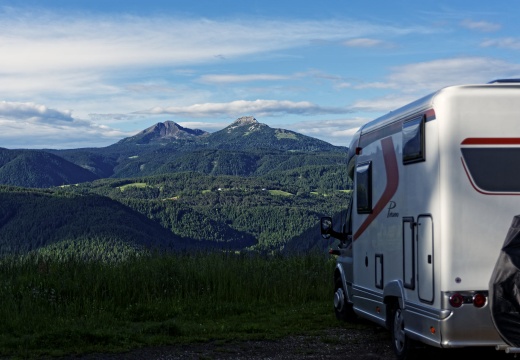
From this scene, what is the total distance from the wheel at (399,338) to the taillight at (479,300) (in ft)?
4.47

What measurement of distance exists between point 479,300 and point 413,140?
190cm

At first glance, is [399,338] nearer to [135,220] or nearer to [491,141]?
[491,141]

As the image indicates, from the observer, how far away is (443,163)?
7.46m

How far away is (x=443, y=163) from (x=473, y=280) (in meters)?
1.18

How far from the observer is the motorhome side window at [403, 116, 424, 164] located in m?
7.95

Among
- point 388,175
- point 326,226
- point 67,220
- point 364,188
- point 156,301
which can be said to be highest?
point 388,175

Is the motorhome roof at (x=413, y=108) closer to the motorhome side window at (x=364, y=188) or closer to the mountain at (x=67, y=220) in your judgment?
the motorhome side window at (x=364, y=188)

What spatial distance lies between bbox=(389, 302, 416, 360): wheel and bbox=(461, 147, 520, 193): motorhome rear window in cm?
194

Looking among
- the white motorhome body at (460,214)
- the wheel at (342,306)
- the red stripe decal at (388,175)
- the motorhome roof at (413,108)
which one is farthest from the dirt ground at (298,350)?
the motorhome roof at (413,108)

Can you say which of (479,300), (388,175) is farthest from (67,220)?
(479,300)

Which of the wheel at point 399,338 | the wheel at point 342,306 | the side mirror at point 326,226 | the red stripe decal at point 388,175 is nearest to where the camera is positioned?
the wheel at point 399,338

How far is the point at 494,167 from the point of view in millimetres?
7504

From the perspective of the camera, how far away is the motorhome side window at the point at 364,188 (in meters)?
10.0

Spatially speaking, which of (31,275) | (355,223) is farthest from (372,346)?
(31,275)
